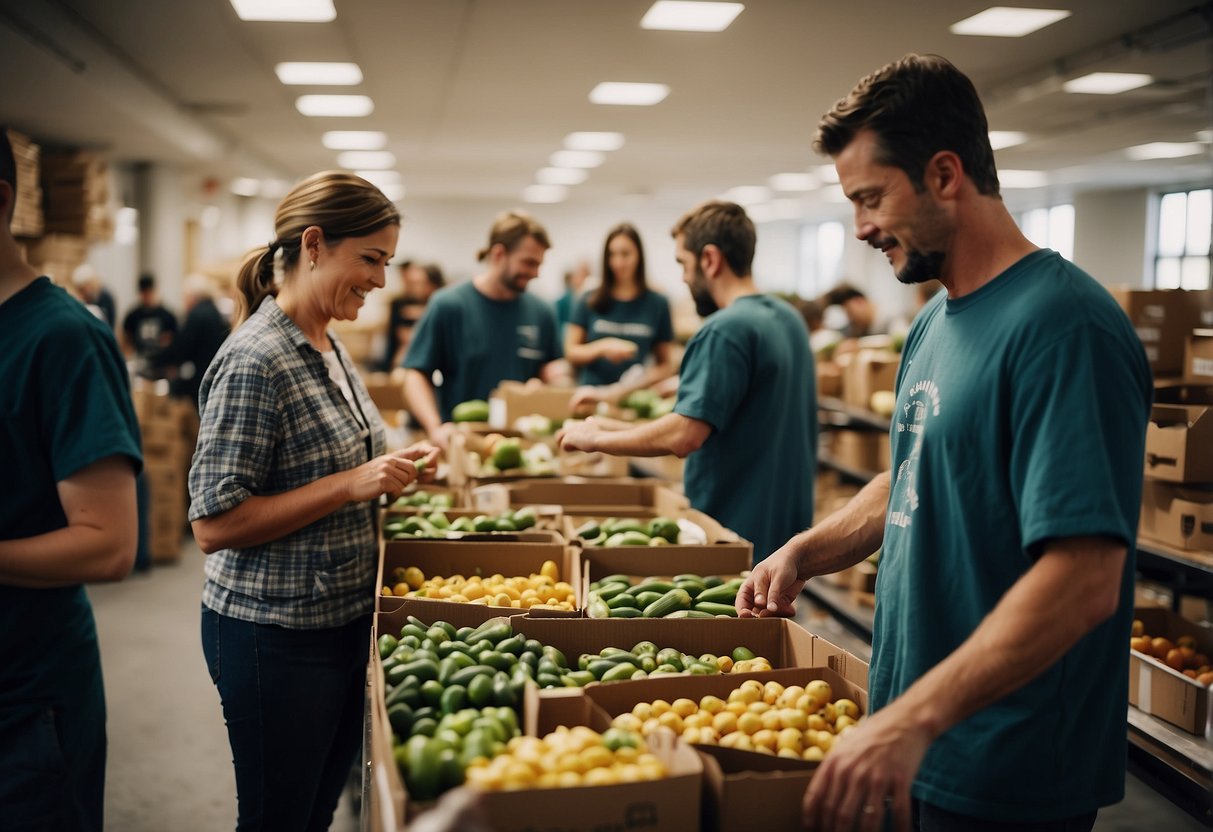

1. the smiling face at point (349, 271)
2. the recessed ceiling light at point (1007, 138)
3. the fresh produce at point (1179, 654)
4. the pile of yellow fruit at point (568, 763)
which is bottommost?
the fresh produce at point (1179, 654)

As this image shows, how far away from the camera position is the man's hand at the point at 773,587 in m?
1.95

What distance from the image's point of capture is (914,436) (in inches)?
63.3

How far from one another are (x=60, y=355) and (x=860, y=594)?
14.8 ft

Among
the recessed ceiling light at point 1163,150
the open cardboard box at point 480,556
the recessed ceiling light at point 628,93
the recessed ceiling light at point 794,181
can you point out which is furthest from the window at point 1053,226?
the open cardboard box at point 480,556

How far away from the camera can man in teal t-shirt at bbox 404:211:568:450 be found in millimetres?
4543

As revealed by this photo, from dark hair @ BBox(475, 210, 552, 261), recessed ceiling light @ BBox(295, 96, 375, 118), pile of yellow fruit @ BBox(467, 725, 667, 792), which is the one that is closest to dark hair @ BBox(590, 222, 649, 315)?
dark hair @ BBox(475, 210, 552, 261)

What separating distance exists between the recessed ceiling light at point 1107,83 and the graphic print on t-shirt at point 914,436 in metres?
7.64

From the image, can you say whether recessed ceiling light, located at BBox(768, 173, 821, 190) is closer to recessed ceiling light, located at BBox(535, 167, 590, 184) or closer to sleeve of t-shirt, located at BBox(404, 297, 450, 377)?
recessed ceiling light, located at BBox(535, 167, 590, 184)

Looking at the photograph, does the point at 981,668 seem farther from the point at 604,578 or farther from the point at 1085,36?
the point at 1085,36

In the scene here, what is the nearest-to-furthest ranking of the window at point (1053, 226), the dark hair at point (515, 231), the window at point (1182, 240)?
the dark hair at point (515, 231), the window at point (1182, 240), the window at point (1053, 226)

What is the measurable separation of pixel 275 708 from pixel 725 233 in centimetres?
196

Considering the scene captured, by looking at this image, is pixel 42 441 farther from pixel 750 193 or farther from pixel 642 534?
pixel 750 193

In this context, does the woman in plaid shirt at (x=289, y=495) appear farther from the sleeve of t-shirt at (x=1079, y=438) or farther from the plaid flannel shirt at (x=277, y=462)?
the sleeve of t-shirt at (x=1079, y=438)

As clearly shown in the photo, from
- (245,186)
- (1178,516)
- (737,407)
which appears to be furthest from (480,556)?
(245,186)
